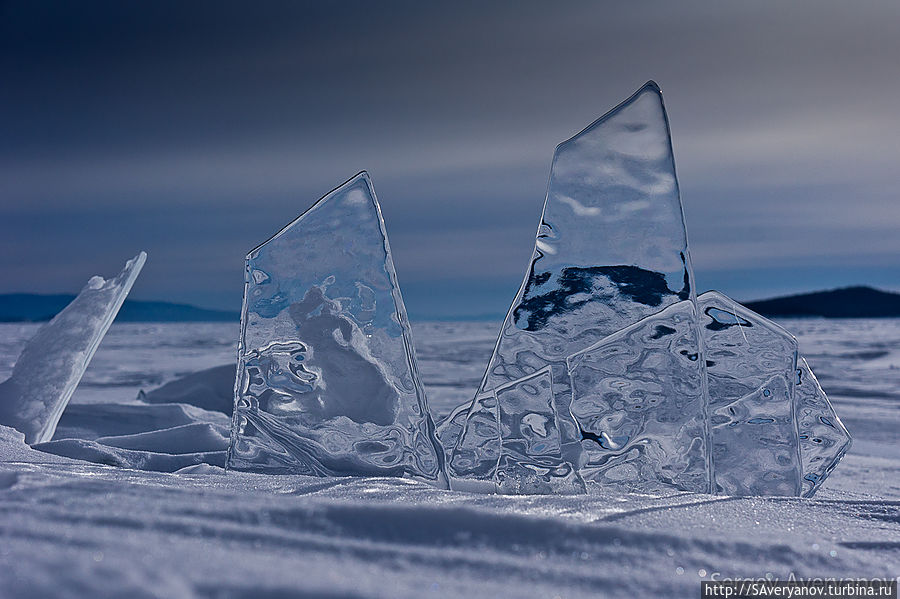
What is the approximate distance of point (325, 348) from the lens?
2486mm

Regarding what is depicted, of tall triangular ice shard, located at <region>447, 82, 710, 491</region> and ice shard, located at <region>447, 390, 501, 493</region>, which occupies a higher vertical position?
tall triangular ice shard, located at <region>447, 82, 710, 491</region>

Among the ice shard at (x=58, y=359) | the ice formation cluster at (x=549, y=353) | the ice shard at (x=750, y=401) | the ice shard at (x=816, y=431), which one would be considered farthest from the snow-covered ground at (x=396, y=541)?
the ice shard at (x=58, y=359)

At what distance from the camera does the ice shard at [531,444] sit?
7.50 feet

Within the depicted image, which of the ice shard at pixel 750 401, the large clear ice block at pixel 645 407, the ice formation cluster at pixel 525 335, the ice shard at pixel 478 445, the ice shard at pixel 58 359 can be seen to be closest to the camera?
the large clear ice block at pixel 645 407

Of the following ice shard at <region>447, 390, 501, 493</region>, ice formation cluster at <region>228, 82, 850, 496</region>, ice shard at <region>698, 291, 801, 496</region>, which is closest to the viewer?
ice formation cluster at <region>228, 82, 850, 496</region>

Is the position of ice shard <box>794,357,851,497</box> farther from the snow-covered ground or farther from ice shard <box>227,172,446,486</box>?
ice shard <box>227,172,446,486</box>

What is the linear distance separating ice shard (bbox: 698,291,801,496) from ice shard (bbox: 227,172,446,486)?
112 cm

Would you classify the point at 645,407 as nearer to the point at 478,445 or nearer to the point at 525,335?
the point at 525,335

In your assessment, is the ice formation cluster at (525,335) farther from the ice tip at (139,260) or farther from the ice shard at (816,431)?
the ice tip at (139,260)

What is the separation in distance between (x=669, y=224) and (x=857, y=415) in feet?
19.2

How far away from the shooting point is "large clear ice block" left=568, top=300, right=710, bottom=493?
7.32 ft

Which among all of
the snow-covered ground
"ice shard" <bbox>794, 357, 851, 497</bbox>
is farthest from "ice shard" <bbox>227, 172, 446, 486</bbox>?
"ice shard" <bbox>794, 357, 851, 497</bbox>

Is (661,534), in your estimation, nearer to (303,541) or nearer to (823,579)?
(823,579)

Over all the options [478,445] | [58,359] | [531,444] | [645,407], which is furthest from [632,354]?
[58,359]
